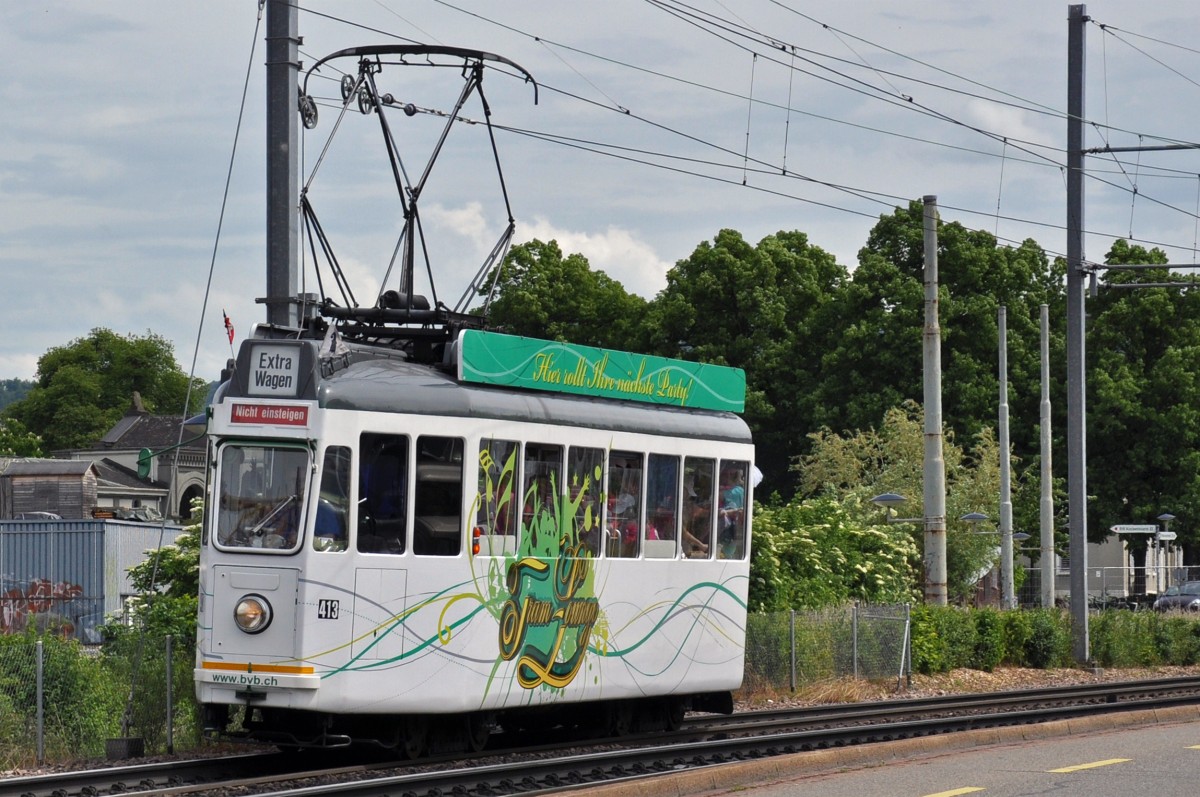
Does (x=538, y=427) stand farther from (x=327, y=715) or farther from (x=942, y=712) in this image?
(x=942, y=712)

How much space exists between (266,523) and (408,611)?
1.23 meters

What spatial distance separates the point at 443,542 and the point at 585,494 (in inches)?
72.4

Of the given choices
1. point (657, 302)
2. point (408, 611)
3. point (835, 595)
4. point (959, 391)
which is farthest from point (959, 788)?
point (657, 302)

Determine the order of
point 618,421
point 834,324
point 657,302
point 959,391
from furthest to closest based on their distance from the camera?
point 657,302, point 834,324, point 959,391, point 618,421

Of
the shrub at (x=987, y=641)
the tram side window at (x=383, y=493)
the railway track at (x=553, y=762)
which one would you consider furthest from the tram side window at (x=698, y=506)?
the shrub at (x=987, y=641)

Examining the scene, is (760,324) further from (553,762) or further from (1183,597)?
(553,762)

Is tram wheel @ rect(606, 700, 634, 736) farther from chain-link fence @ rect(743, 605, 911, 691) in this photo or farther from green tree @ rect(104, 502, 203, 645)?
chain-link fence @ rect(743, 605, 911, 691)

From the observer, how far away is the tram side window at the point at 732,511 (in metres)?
16.9

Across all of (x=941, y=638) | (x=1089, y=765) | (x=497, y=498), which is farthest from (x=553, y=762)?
(x=941, y=638)

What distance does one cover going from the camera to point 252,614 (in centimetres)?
1266

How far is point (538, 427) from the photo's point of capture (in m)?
14.4

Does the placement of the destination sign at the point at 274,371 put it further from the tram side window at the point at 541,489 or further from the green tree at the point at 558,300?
the green tree at the point at 558,300

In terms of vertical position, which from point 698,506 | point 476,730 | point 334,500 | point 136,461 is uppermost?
point 136,461

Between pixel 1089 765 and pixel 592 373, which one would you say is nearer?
pixel 1089 765
